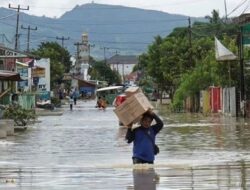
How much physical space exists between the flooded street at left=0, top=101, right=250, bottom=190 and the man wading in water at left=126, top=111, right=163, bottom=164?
42cm

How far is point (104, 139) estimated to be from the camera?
26.9m

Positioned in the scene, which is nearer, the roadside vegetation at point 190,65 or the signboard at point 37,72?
the roadside vegetation at point 190,65

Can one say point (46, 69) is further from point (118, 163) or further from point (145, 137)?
point (145, 137)

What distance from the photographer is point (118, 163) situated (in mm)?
17219

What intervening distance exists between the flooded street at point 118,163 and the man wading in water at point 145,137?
0.42 metres

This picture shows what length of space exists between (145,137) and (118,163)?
13.4ft

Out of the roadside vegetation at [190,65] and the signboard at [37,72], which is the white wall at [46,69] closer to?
the signboard at [37,72]

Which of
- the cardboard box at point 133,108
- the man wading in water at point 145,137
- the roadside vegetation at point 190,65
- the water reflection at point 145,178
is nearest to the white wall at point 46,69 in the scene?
the roadside vegetation at point 190,65

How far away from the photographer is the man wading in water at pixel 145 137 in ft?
43.4

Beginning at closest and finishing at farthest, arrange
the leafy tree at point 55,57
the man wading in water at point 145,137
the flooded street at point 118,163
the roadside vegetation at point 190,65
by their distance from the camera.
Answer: the flooded street at point 118,163 → the man wading in water at point 145,137 → the roadside vegetation at point 190,65 → the leafy tree at point 55,57

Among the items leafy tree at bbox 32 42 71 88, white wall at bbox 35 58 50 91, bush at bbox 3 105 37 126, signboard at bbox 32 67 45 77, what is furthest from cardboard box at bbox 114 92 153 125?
leafy tree at bbox 32 42 71 88

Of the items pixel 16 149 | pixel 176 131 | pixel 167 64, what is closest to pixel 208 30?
pixel 167 64

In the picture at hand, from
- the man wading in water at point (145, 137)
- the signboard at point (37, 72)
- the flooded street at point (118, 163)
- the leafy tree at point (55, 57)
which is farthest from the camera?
the leafy tree at point (55, 57)

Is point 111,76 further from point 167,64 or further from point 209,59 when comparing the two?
point 209,59
